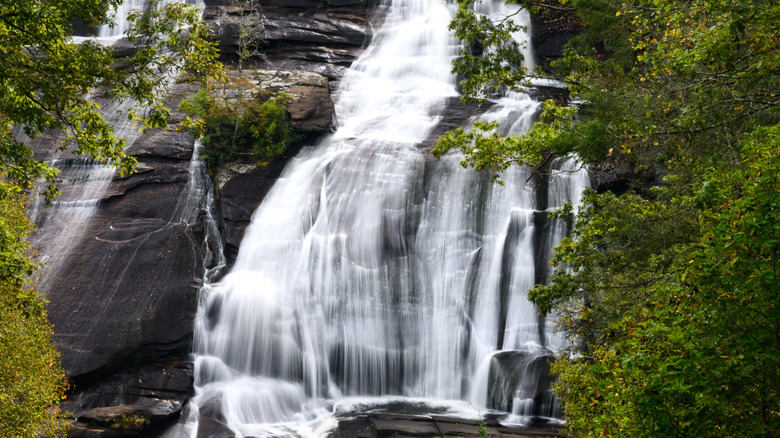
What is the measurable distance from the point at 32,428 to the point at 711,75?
1310cm

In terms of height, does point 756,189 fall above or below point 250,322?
above

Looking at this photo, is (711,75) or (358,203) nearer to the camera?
(711,75)

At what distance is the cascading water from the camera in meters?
15.1

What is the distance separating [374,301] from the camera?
1686cm

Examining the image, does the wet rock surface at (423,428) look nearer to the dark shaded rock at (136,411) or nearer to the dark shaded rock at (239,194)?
the dark shaded rock at (136,411)

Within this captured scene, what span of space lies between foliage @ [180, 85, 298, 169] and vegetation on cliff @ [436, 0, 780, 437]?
35.9ft

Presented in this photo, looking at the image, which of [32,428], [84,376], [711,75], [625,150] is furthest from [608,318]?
[84,376]

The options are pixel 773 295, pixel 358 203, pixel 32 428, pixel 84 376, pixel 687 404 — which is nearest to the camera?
A: pixel 773 295

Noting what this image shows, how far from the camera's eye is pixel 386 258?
1747cm

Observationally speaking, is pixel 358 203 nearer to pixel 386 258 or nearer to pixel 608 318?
pixel 386 258

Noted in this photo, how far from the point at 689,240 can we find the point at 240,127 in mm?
15826

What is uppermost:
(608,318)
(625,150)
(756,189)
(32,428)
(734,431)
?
(625,150)

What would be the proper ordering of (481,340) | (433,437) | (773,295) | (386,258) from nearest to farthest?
(773,295)
(433,437)
(481,340)
(386,258)

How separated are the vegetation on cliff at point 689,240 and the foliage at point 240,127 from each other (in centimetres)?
1094
